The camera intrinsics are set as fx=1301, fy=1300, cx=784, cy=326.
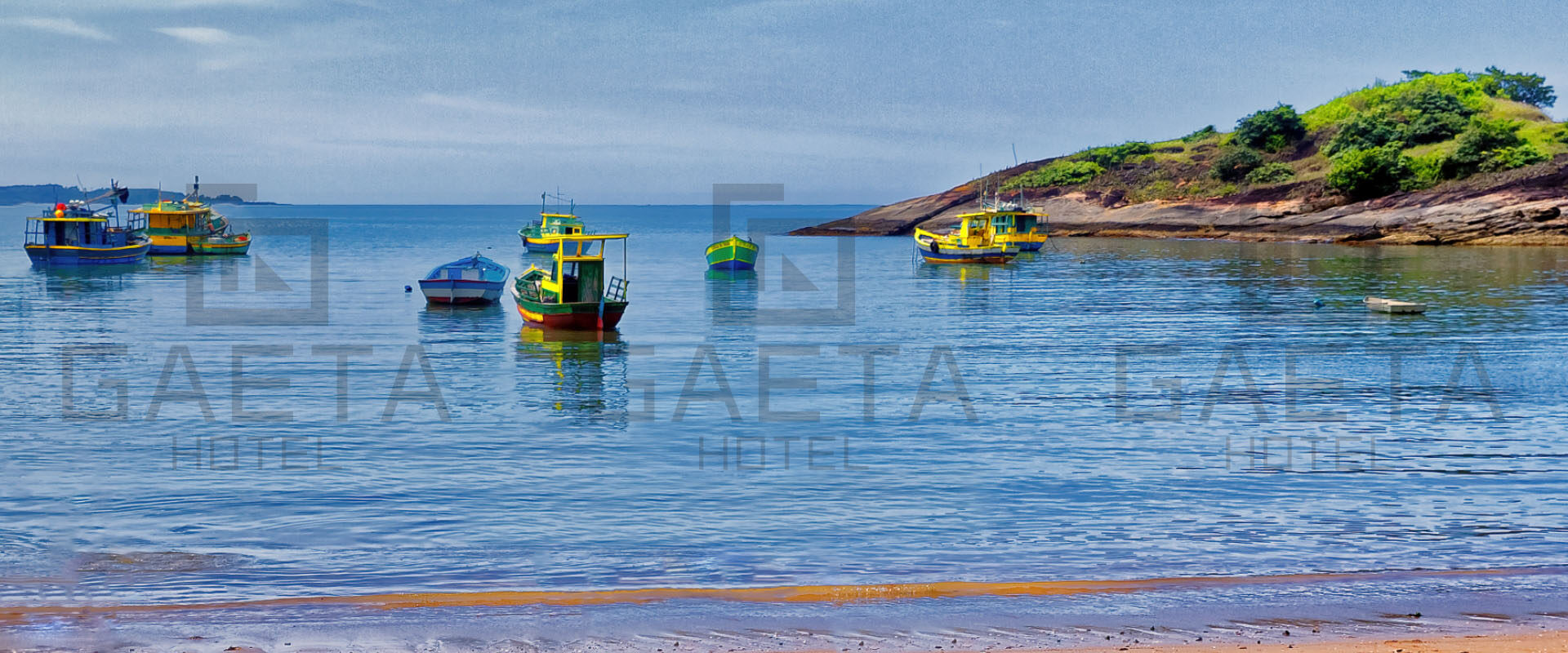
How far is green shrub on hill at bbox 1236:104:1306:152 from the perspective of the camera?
10831cm

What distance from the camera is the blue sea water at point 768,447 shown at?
13945 mm

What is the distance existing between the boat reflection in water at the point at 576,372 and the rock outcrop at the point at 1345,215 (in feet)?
210

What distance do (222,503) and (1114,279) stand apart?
4914cm

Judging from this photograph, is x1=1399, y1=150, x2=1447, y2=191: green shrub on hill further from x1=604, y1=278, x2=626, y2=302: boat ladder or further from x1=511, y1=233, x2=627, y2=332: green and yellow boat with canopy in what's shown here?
x1=511, y1=233, x2=627, y2=332: green and yellow boat with canopy

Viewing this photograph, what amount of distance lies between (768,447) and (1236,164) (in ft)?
299

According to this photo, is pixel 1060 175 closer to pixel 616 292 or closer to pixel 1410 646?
pixel 616 292

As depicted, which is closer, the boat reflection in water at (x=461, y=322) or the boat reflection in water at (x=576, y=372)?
the boat reflection in water at (x=576, y=372)

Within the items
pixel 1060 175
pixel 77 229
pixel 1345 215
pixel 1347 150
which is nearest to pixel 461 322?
pixel 77 229

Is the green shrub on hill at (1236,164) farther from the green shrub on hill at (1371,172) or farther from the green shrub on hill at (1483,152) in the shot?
the green shrub on hill at (1483,152)

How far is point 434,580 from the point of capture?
1305 cm

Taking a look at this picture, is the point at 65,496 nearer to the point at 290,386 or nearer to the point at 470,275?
the point at 290,386

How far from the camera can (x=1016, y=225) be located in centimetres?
8894

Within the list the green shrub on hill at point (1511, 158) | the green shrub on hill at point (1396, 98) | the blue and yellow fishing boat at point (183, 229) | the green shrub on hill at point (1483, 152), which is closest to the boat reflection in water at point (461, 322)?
the blue and yellow fishing boat at point (183, 229)

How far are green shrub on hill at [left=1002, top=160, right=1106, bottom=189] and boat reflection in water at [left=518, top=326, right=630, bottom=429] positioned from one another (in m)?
82.2
